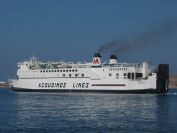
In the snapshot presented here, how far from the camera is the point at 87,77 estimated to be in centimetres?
8950

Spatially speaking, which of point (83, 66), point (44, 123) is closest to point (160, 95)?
point (83, 66)

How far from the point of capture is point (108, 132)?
31469mm

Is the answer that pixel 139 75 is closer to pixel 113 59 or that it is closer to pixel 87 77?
pixel 113 59

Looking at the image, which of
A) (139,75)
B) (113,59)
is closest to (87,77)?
(113,59)

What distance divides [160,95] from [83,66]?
14528 millimetres

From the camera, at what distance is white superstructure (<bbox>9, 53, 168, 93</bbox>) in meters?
85.1

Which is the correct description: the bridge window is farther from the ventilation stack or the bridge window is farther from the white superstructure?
the ventilation stack

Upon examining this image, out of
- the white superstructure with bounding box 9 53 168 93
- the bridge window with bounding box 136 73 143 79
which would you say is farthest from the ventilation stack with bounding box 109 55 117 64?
the bridge window with bounding box 136 73 143 79

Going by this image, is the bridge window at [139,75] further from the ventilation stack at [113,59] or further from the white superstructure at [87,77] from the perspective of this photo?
the ventilation stack at [113,59]

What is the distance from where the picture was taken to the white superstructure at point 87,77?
85.1m

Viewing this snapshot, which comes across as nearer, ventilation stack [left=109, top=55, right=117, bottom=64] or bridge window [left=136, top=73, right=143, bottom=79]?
bridge window [left=136, top=73, right=143, bottom=79]

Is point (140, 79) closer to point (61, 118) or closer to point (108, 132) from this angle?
point (61, 118)

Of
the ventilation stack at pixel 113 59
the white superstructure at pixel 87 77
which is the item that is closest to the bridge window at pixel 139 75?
the white superstructure at pixel 87 77

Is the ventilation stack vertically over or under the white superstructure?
over
